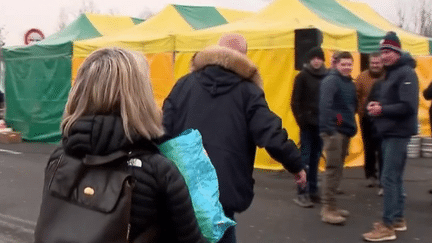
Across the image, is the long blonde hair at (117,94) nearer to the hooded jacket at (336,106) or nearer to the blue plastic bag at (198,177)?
the blue plastic bag at (198,177)

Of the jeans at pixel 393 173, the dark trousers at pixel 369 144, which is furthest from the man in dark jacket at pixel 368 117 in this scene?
the jeans at pixel 393 173

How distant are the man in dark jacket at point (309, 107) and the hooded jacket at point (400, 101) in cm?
161

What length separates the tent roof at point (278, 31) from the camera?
987 centimetres

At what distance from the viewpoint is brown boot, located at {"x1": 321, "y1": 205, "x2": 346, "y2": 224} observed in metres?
6.31

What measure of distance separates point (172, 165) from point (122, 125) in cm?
22

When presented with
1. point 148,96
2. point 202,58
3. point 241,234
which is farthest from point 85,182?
point 241,234

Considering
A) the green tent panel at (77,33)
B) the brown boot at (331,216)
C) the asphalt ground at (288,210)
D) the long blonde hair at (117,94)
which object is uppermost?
the long blonde hair at (117,94)

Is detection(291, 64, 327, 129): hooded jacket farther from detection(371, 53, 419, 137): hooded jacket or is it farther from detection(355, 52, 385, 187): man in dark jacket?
detection(371, 53, 419, 137): hooded jacket

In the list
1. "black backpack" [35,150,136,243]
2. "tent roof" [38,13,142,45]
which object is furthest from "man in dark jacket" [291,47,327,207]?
"tent roof" [38,13,142,45]

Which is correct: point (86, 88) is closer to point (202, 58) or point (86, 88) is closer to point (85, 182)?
point (85, 182)

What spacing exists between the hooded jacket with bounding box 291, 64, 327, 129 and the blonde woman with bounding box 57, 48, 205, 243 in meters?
5.13

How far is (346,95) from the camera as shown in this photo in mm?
6180

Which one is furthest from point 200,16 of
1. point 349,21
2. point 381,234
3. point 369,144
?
point 381,234

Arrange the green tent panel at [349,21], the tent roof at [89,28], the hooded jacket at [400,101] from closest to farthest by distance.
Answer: the hooded jacket at [400,101] → the green tent panel at [349,21] → the tent roof at [89,28]
